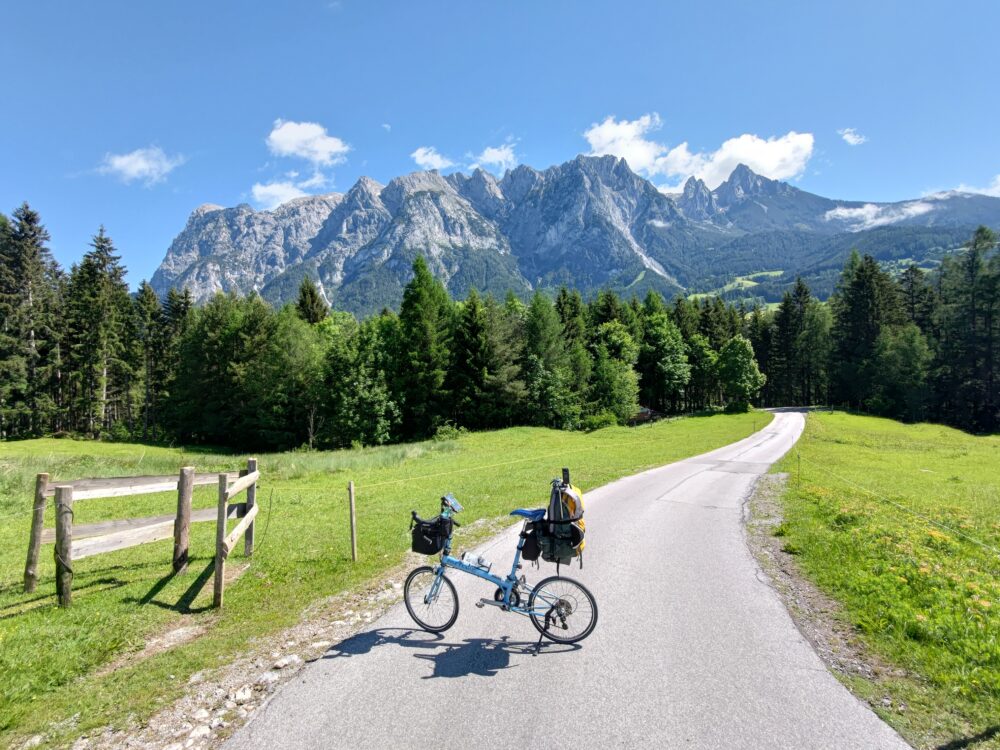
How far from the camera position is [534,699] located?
5.19m

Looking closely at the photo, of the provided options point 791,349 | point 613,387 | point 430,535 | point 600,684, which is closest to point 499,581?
point 430,535

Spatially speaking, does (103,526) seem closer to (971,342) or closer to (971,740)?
(971,740)

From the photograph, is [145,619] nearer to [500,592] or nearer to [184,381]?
[500,592]

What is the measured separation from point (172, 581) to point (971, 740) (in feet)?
38.7

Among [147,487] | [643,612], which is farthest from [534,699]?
[147,487]

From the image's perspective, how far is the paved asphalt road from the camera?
4605mm

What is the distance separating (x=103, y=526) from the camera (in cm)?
800

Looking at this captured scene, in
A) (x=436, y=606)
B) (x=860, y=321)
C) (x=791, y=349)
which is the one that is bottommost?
(x=436, y=606)

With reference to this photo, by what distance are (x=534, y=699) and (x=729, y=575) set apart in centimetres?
585

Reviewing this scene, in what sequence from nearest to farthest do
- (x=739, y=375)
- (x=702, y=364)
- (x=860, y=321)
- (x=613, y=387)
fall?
(x=613, y=387) < (x=739, y=375) < (x=860, y=321) < (x=702, y=364)

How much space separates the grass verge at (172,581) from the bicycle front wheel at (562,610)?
4.03 m

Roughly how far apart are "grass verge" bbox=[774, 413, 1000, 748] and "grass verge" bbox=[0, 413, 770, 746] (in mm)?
8062

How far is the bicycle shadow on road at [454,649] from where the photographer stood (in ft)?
19.4

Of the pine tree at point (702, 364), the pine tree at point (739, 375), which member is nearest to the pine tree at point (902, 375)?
the pine tree at point (739, 375)
